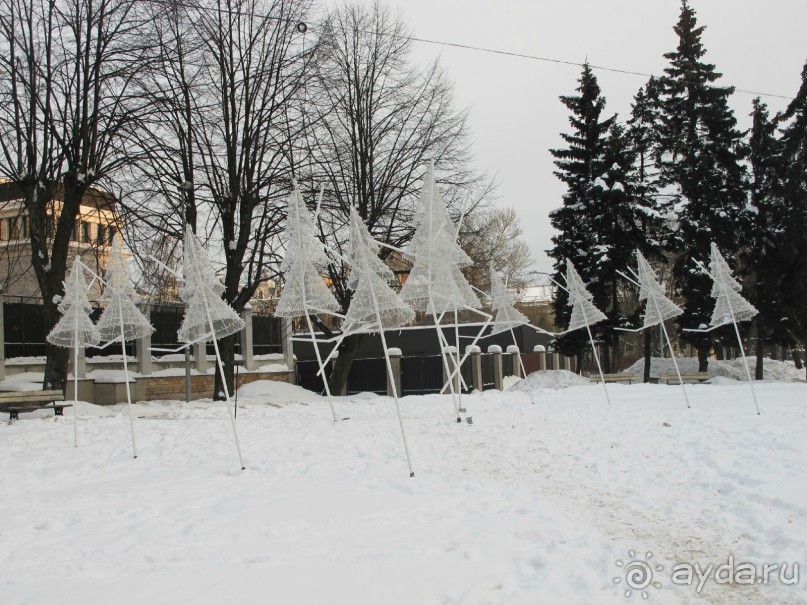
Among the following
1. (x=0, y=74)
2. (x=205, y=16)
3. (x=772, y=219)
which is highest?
(x=205, y=16)

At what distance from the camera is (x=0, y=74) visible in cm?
1727

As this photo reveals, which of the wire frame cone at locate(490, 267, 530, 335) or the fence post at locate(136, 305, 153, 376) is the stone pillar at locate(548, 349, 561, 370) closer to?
the fence post at locate(136, 305, 153, 376)

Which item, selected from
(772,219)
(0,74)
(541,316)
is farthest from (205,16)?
(541,316)

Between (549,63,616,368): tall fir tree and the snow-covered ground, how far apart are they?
17.3 m

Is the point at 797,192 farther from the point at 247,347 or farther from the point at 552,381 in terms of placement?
the point at 247,347

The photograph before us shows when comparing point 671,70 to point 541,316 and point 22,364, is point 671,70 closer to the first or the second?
point 22,364

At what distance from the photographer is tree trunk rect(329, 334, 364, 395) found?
2491 cm

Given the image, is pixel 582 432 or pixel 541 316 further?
pixel 541 316

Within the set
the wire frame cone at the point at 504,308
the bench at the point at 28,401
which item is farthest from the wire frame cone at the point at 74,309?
the wire frame cone at the point at 504,308

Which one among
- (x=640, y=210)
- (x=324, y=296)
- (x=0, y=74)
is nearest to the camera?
(x=324, y=296)

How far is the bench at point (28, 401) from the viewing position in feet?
49.1

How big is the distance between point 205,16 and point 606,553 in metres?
20.3

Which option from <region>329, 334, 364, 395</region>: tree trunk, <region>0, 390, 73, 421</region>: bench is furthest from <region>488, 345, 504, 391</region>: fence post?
<region>0, 390, 73, 421</region>: bench

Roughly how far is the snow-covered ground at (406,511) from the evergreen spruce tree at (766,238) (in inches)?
569
